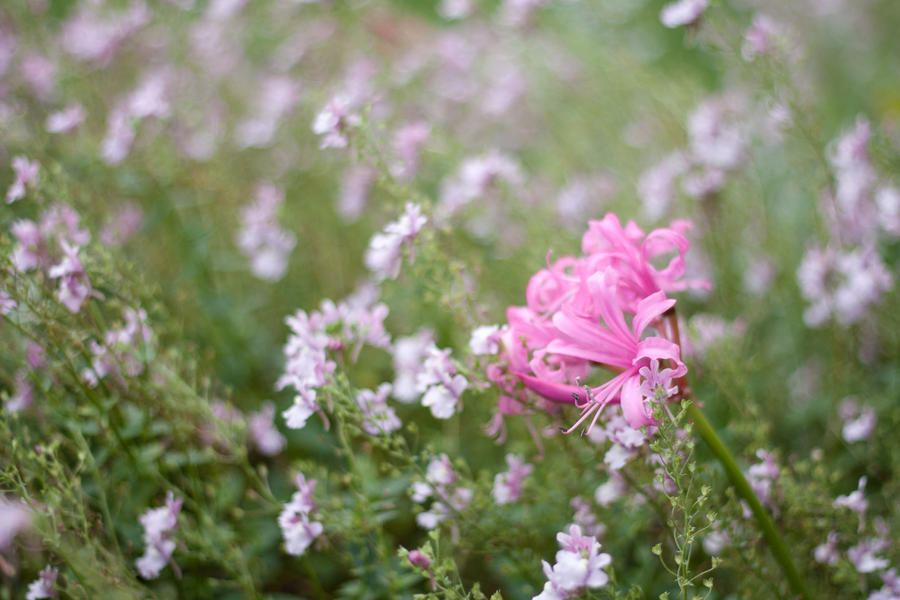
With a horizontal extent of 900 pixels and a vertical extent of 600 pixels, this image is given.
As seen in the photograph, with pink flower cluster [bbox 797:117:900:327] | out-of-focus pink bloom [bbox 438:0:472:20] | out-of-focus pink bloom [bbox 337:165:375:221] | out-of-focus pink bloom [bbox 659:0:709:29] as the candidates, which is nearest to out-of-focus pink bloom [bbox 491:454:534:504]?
pink flower cluster [bbox 797:117:900:327]

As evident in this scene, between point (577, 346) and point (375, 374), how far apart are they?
5.38 feet

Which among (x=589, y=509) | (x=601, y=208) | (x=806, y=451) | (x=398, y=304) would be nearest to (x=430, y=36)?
(x=601, y=208)

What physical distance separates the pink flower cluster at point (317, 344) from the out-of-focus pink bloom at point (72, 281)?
50cm

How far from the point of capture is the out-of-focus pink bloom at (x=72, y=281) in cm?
161

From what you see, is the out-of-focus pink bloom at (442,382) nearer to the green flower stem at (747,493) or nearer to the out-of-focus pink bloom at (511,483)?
the out-of-focus pink bloom at (511,483)

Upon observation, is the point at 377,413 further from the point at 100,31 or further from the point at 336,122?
the point at 100,31

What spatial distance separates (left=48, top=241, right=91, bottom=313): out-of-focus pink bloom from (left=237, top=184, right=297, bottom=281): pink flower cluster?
1.00 meters

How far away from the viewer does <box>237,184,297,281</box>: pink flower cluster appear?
8.70 ft

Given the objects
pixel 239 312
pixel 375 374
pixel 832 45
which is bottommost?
pixel 375 374

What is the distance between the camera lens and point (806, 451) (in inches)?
88.9

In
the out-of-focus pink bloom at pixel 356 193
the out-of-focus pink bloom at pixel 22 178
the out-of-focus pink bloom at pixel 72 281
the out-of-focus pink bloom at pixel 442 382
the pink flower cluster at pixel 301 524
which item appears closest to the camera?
the out-of-focus pink bloom at pixel 442 382

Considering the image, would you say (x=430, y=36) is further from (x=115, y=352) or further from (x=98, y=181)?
(x=115, y=352)

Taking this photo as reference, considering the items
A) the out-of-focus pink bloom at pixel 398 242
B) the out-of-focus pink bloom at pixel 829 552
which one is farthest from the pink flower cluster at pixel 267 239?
the out-of-focus pink bloom at pixel 829 552

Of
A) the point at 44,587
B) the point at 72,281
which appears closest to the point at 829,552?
the point at 44,587
